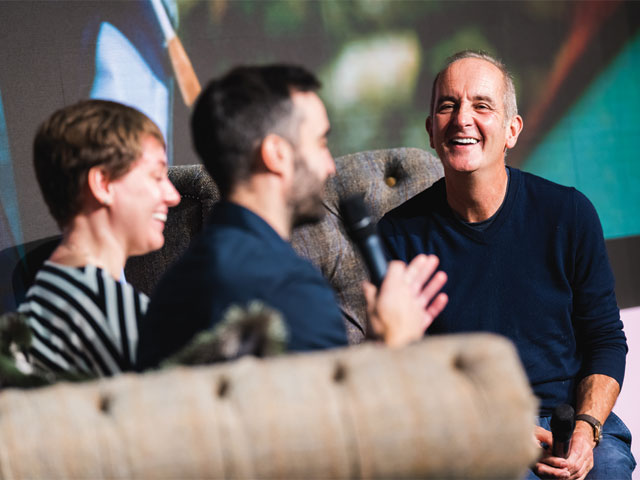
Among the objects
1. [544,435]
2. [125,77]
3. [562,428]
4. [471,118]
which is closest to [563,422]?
[562,428]

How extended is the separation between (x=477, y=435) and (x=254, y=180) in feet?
1.60

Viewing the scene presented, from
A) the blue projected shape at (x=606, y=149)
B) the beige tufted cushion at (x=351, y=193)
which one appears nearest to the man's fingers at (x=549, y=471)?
the beige tufted cushion at (x=351, y=193)

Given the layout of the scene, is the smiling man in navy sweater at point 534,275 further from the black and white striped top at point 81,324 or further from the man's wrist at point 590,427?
the black and white striped top at point 81,324

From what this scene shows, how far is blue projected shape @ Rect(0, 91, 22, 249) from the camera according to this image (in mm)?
2068

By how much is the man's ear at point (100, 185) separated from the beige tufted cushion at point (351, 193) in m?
0.80

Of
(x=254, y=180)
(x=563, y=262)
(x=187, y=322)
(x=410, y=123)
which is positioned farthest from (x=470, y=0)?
(x=187, y=322)

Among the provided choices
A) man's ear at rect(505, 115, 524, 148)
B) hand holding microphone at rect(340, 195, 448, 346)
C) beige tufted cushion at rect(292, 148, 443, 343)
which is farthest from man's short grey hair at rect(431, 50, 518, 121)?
hand holding microphone at rect(340, 195, 448, 346)

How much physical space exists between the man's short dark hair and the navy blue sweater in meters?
0.83

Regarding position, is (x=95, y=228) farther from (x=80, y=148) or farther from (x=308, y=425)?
(x=308, y=425)

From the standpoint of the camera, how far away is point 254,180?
3.39 feet

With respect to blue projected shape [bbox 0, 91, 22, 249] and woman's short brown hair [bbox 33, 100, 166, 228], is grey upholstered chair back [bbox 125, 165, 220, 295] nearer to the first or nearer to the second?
blue projected shape [bbox 0, 91, 22, 249]

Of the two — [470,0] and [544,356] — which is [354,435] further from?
[470,0]

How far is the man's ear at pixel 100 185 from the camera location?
1.24m

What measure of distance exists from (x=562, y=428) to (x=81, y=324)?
95 centimetres
